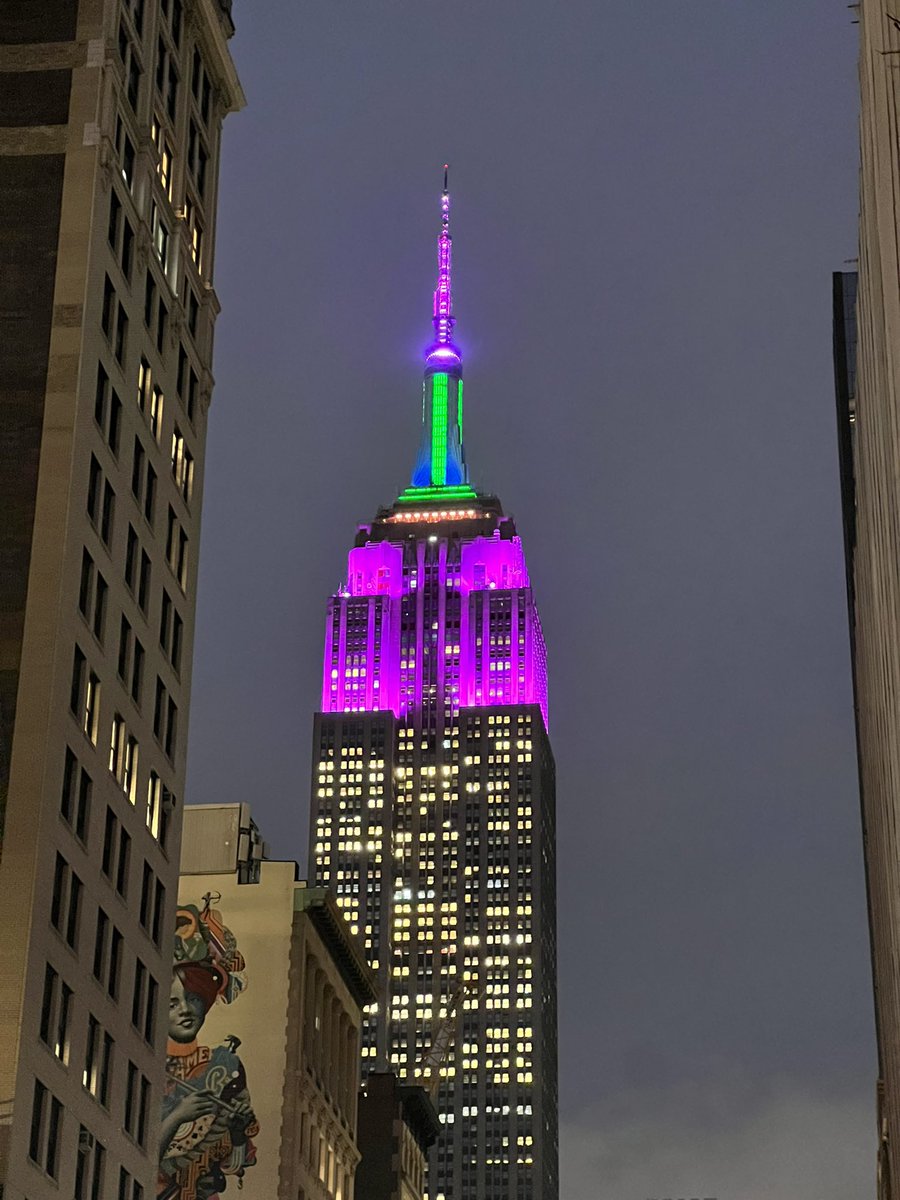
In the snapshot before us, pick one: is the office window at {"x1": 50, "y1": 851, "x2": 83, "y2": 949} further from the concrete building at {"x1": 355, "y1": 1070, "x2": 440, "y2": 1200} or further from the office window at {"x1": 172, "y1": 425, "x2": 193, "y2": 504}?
the concrete building at {"x1": 355, "y1": 1070, "x2": 440, "y2": 1200}

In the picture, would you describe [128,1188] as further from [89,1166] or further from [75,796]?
[75,796]

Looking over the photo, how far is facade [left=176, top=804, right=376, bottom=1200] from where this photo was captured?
356 ft

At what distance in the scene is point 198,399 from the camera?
95.1m

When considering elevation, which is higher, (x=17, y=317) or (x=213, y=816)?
(x=17, y=317)

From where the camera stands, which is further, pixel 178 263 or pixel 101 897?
pixel 178 263

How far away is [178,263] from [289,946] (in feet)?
133

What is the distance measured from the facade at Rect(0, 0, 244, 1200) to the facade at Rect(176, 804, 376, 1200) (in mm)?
26364

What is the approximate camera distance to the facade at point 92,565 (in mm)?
70875

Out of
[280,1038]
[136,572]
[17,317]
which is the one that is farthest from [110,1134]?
[280,1038]

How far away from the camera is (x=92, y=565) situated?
Answer: 7850cm

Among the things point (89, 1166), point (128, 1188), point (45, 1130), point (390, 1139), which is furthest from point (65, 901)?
point (390, 1139)

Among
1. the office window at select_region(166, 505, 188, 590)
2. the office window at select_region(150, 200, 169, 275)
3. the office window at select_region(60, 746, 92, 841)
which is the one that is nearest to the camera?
the office window at select_region(60, 746, 92, 841)

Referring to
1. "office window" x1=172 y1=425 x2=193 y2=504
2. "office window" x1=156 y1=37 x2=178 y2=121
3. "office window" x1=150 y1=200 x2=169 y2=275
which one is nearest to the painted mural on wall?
"office window" x1=172 y1=425 x2=193 y2=504

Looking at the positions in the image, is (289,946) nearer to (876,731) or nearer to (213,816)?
(213,816)
